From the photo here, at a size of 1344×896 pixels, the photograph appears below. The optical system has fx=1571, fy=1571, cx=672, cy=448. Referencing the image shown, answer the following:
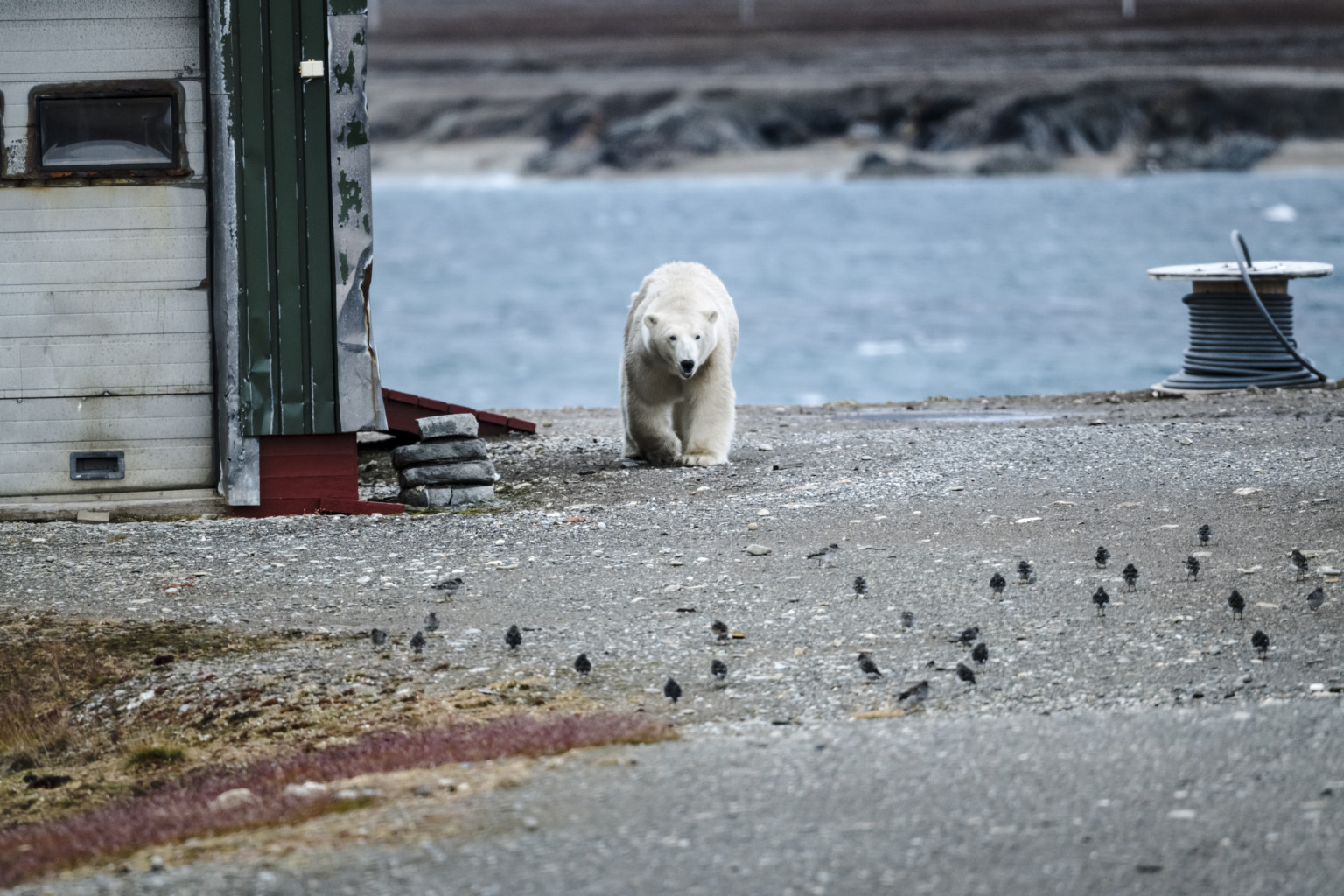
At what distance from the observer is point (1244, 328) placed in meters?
15.5

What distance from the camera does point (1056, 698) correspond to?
5.84 meters

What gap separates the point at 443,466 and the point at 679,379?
1.94m

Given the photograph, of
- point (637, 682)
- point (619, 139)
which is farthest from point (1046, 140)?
point (637, 682)

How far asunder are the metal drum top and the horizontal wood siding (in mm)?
9448

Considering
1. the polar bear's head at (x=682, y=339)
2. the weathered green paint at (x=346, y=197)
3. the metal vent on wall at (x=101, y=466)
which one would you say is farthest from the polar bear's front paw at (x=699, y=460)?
the metal vent on wall at (x=101, y=466)

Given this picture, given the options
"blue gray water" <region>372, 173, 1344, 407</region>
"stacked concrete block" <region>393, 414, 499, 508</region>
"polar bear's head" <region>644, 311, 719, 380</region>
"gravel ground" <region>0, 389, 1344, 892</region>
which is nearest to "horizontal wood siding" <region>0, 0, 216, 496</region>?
"gravel ground" <region>0, 389, 1344, 892</region>

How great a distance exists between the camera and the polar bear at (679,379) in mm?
10852

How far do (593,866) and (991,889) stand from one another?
104 centimetres

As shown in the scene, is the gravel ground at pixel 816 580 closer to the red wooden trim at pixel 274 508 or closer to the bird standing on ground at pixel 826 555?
the bird standing on ground at pixel 826 555

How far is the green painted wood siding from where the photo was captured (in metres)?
9.39

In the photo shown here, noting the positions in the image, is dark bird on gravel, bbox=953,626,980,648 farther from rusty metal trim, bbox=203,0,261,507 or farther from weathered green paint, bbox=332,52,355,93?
weathered green paint, bbox=332,52,355,93

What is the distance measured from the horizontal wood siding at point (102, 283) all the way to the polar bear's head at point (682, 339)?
115 inches

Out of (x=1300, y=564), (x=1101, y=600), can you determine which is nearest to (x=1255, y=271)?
(x=1300, y=564)

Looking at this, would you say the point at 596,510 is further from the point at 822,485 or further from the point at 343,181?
the point at 343,181
